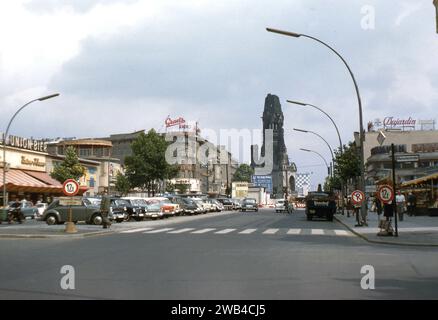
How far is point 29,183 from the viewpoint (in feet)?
173

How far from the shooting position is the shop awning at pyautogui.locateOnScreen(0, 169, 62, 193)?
49794 mm

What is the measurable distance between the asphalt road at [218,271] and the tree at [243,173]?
152 m

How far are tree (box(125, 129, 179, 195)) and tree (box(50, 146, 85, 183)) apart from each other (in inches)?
235

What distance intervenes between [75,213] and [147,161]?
116 ft

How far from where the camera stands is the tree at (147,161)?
65000 millimetres

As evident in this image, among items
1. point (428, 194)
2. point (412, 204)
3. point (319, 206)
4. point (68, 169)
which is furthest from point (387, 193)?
point (68, 169)

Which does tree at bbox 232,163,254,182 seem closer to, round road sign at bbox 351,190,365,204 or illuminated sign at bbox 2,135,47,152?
illuminated sign at bbox 2,135,47,152

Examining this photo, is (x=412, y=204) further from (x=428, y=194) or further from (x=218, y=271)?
(x=218, y=271)

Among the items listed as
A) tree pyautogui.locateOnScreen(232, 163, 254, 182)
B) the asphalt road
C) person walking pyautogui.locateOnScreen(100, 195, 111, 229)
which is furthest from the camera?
tree pyautogui.locateOnScreen(232, 163, 254, 182)

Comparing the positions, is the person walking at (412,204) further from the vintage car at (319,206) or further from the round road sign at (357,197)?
the round road sign at (357,197)

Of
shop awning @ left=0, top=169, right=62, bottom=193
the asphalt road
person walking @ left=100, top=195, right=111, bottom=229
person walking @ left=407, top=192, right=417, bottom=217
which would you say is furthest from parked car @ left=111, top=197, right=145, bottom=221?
person walking @ left=407, top=192, right=417, bottom=217

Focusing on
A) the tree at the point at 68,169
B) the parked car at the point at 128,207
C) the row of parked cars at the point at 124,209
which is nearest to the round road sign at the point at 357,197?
→ the row of parked cars at the point at 124,209
